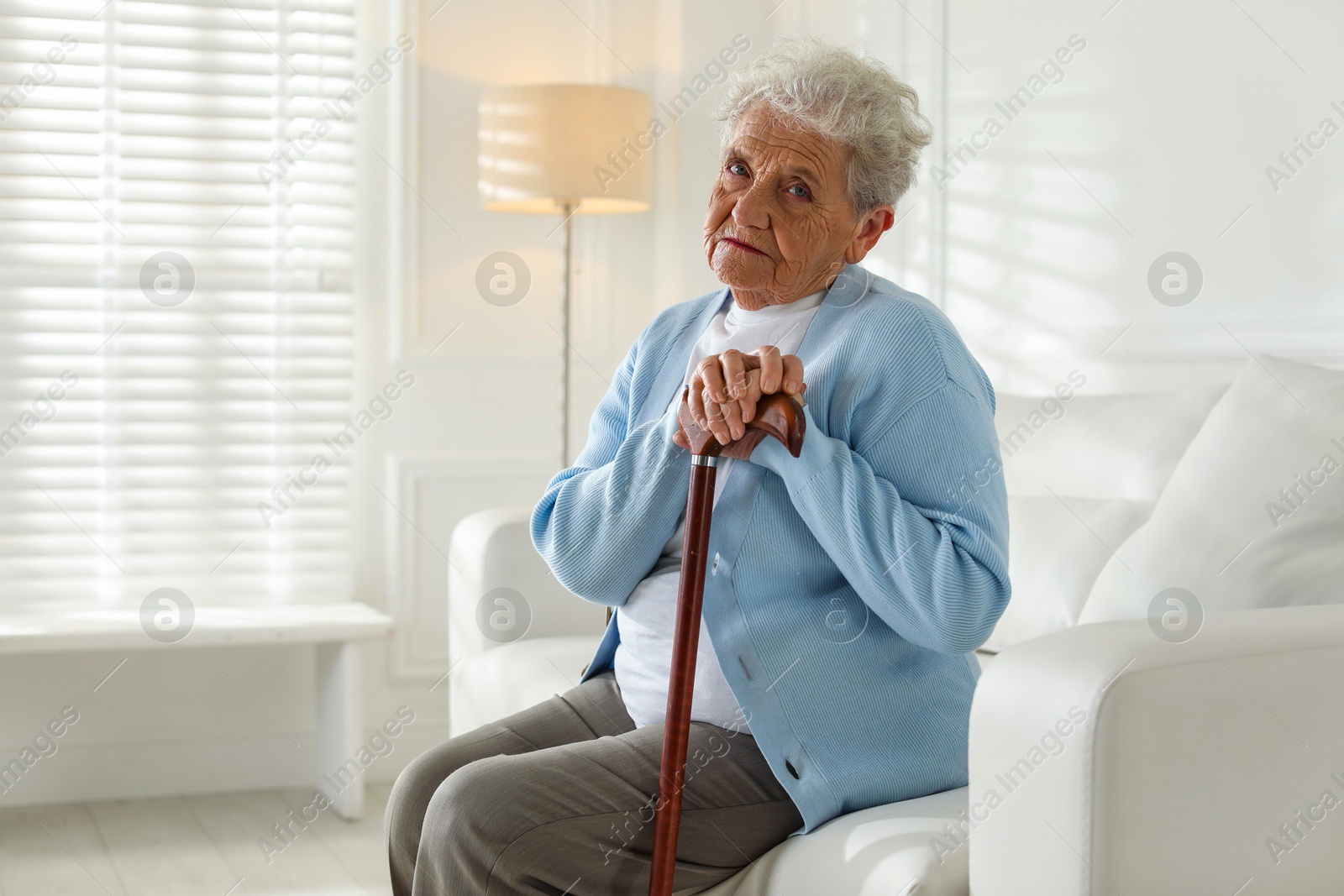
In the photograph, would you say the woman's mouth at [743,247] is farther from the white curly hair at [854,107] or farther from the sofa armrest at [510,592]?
the sofa armrest at [510,592]

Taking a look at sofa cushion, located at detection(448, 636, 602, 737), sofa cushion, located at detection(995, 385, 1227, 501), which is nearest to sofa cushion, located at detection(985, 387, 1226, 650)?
sofa cushion, located at detection(995, 385, 1227, 501)

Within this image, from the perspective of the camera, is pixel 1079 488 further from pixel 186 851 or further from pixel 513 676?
pixel 186 851

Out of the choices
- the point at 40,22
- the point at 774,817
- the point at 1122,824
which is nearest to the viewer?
the point at 1122,824

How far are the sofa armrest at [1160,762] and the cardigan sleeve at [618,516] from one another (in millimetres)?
469

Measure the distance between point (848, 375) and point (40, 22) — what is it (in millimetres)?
2505

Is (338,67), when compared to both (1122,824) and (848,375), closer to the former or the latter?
(848,375)

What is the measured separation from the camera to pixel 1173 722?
1095 millimetres

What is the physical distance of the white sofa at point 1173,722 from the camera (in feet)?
3.51

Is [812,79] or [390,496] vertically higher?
[812,79]

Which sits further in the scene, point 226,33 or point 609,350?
point 609,350

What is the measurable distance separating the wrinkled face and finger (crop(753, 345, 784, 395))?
0.20 m

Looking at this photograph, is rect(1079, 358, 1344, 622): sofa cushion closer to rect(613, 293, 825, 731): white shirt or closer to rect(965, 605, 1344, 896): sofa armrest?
rect(965, 605, 1344, 896): sofa armrest

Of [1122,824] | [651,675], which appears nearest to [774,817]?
[651,675]

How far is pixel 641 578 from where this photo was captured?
5.04 ft
